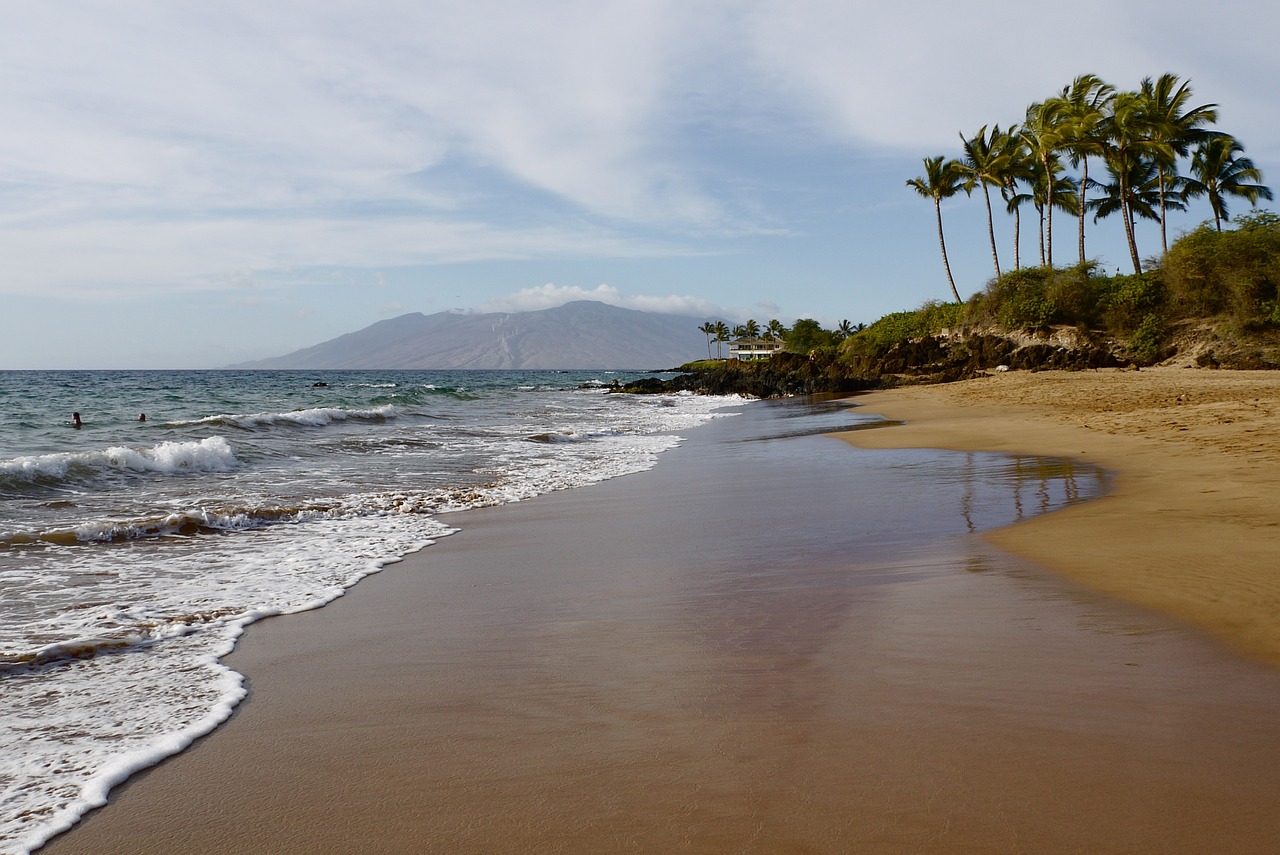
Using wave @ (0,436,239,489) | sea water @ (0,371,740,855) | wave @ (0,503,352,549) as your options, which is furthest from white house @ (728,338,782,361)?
wave @ (0,503,352,549)

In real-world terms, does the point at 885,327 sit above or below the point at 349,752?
above

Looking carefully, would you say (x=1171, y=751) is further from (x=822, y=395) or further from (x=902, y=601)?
(x=822, y=395)

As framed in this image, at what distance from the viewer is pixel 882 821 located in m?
2.33

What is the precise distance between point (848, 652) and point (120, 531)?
23.9ft

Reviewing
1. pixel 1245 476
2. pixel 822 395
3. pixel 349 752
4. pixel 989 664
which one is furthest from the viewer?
pixel 822 395

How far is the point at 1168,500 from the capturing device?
6.87m

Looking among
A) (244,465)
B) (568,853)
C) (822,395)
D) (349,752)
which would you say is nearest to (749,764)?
(568,853)

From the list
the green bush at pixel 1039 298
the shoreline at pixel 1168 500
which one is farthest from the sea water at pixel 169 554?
the green bush at pixel 1039 298

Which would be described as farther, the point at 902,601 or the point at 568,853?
the point at 902,601

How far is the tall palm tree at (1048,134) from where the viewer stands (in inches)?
1500

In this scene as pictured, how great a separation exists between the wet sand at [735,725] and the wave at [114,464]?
28.6ft

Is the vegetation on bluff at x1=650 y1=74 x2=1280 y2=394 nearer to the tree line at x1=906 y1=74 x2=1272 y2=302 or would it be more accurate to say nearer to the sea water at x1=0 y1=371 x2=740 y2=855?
the tree line at x1=906 y1=74 x2=1272 y2=302

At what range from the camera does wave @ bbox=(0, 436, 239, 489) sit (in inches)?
440

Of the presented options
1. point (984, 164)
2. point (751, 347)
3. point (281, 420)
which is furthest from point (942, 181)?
point (751, 347)
